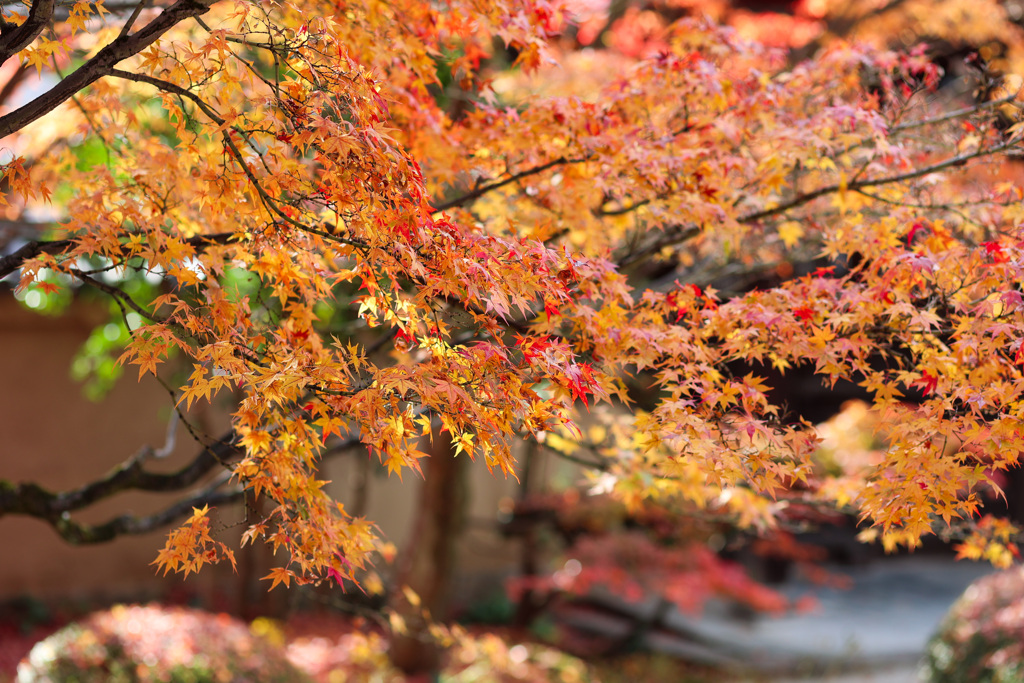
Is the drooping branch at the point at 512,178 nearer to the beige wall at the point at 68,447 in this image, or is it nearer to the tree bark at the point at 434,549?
the tree bark at the point at 434,549

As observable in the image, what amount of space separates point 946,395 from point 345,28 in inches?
109

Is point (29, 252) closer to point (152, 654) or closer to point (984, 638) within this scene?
point (152, 654)

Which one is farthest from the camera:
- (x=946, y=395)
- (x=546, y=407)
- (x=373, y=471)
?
(x=373, y=471)

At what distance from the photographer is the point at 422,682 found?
22.7 feet

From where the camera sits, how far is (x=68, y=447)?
26.1ft

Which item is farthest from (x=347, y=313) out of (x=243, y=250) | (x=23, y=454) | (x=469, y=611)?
(x=243, y=250)

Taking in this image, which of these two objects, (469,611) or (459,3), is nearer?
(459,3)

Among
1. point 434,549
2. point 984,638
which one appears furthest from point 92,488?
point 984,638

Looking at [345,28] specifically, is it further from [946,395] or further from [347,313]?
[347,313]

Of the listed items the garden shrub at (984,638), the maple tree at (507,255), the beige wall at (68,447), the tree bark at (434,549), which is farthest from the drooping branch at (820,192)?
the beige wall at (68,447)

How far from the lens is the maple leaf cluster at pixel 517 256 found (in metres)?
2.34

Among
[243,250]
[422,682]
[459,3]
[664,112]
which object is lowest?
[422,682]

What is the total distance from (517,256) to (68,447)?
7.39 metres

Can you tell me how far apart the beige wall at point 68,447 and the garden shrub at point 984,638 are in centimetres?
597
